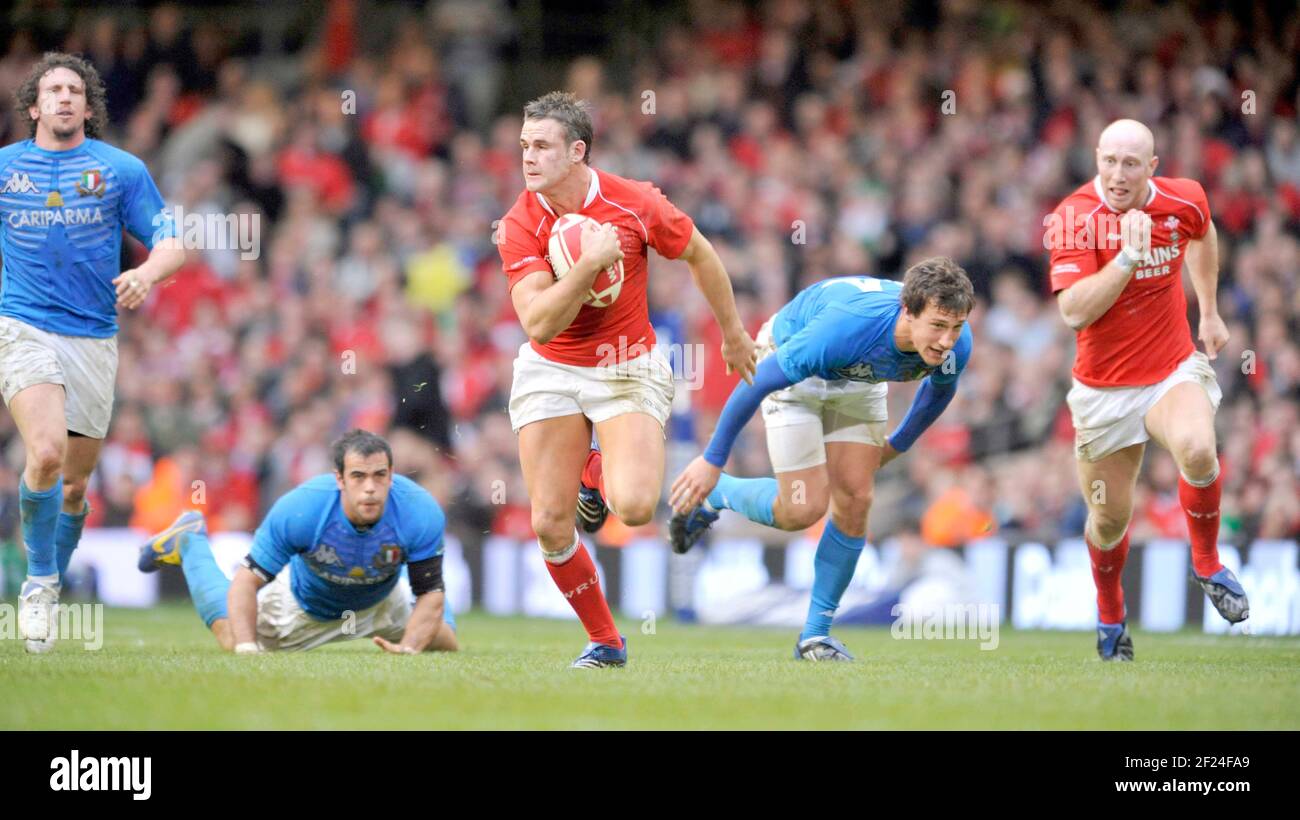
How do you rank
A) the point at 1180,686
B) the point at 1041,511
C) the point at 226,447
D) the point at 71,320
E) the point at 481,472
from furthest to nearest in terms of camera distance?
the point at 226,447
the point at 481,472
the point at 1041,511
the point at 71,320
the point at 1180,686

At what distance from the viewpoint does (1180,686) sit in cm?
746

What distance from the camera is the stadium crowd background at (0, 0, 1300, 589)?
51.9ft

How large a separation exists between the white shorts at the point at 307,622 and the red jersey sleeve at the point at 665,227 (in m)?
3.07

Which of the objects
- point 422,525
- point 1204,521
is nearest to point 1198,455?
point 1204,521

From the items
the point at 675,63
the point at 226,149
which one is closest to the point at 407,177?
the point at 226,149

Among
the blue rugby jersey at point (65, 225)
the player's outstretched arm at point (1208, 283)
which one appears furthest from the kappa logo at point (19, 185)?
the player's outstretched arm at point (1208, 283)

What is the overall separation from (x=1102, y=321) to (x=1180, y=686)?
7.77ft

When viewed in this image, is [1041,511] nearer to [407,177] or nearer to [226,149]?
[407,177]

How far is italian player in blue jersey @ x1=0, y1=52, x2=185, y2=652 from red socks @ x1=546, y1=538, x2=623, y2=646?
253 centimetres

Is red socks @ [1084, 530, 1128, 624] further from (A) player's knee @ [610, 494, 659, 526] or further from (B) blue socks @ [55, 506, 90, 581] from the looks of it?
(B) blue socks @ [55, 506, 90, 581]

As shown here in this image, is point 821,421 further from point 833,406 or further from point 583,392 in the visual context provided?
point 583,392

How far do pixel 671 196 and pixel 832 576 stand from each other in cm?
1040

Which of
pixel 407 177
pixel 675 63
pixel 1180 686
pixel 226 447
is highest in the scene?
pixel 675 63

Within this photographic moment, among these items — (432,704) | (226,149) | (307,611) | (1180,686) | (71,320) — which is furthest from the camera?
(226,149)
